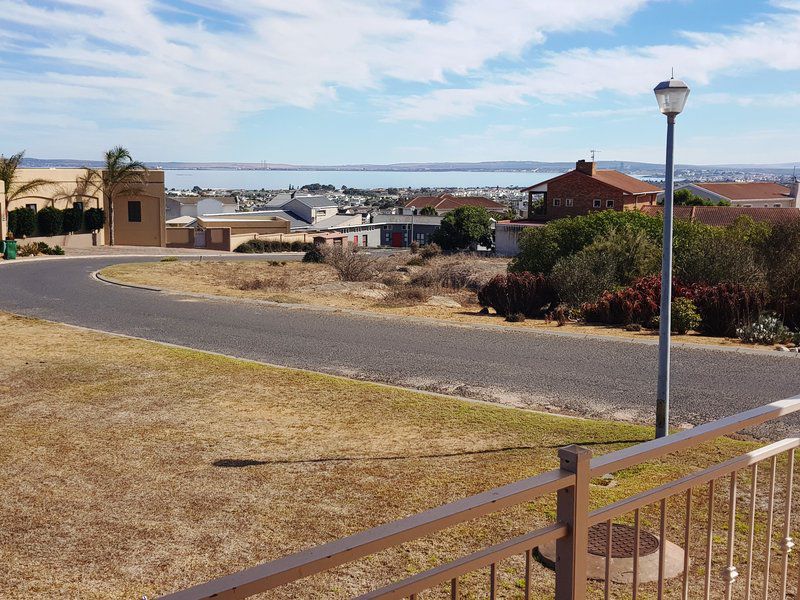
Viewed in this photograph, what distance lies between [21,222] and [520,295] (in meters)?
29.8

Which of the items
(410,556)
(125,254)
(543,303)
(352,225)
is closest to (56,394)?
(410,556)

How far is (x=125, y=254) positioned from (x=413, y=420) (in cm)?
3663

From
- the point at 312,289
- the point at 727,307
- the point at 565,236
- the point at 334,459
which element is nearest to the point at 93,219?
the point at 312,289

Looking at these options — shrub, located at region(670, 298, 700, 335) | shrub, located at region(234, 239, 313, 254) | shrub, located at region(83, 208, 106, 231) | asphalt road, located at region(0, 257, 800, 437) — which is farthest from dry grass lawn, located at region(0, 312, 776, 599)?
shrub, located at region(234, 239, 313, 254)

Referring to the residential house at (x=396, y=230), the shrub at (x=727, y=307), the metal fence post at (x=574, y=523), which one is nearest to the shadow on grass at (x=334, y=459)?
the metal fence post at (x=574, y=523)

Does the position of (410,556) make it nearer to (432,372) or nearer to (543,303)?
(432,372)

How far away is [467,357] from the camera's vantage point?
1452cm

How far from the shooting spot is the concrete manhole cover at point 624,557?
568 cm

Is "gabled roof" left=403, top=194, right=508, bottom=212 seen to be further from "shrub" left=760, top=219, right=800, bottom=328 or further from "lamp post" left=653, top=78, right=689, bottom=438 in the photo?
"lamp post" left=653, top=78, right=689, bottom=438

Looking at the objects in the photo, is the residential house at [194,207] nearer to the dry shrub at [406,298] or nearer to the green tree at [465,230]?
the green tree at [465,230]

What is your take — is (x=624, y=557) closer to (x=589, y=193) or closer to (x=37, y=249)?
(x=37, y=249)

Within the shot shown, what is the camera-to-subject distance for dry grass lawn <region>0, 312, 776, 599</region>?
627cm

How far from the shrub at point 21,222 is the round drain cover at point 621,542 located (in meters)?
40.5

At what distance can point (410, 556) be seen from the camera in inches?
246
